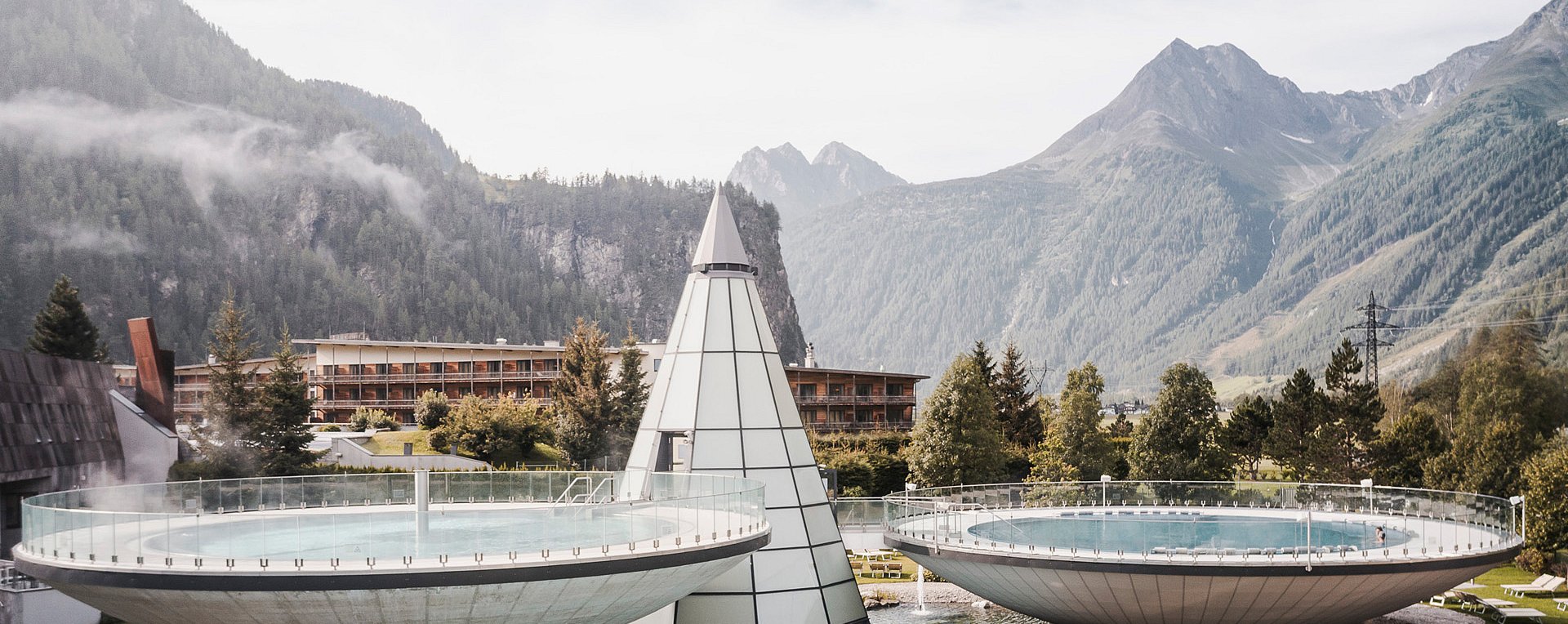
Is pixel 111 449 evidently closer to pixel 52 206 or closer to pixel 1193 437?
pixel 1193 437

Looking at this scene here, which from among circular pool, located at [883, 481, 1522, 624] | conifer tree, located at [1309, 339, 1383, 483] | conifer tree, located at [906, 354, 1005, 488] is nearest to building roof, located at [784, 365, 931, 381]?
conifer tree, located at [906, 354, 1005, 488]

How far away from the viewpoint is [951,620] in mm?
34000

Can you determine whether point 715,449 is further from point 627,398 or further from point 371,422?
point 371,422

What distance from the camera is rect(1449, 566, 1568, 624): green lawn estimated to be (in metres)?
33.9

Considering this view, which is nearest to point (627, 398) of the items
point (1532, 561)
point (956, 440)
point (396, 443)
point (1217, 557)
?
point (396, 443)

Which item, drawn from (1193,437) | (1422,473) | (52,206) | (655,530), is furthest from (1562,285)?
(52,206)

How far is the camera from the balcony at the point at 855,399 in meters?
83.1

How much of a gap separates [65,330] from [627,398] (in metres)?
34.5

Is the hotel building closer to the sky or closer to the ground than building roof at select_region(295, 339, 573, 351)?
closer to the ground

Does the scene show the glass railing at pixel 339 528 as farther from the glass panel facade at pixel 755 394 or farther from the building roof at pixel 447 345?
the building roof at pixel 447 345

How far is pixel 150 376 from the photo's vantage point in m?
51.6

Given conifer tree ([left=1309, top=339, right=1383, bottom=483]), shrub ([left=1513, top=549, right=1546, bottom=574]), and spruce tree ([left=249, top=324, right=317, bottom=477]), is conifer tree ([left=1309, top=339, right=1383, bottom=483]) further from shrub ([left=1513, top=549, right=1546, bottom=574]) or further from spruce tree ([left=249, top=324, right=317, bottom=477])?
spruce tree ([left=249, top=324, right=317, bottom=477])

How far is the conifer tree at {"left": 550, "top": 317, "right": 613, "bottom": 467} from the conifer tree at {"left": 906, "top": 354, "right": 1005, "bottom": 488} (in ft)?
63.5

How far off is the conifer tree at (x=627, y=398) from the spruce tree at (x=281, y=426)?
15588 millimetres
